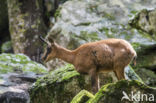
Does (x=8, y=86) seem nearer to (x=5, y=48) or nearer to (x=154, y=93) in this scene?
(x=154, y=93)

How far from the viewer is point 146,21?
10.9 metres

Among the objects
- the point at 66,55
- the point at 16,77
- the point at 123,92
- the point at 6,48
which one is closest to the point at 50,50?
the point at 66,55

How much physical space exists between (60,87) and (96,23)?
5.04 metres

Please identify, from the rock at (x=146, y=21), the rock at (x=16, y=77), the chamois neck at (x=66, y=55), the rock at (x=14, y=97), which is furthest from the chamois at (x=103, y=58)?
the rock at (x=146, y=21)

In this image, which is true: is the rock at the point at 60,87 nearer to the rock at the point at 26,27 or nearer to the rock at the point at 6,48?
the rock at the point at 26,27

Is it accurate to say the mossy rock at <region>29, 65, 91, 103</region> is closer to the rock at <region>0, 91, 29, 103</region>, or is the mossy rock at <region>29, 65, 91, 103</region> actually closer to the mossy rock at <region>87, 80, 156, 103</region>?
the rock at <region>0, 91, 29, 103</region>

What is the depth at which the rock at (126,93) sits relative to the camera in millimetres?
3582

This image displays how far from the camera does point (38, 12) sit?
1520 centimetres

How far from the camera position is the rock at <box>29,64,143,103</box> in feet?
20.5

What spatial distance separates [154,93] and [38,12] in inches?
502

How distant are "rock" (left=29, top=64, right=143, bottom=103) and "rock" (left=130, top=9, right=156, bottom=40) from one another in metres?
4.77

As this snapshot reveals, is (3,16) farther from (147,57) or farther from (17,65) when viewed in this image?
(147,57)

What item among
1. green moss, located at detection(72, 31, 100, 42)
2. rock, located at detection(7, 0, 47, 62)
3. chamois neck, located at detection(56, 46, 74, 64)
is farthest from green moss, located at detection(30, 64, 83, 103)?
rock, located at detection(7, 0, 47, 62)

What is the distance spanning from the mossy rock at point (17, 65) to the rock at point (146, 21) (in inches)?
194
